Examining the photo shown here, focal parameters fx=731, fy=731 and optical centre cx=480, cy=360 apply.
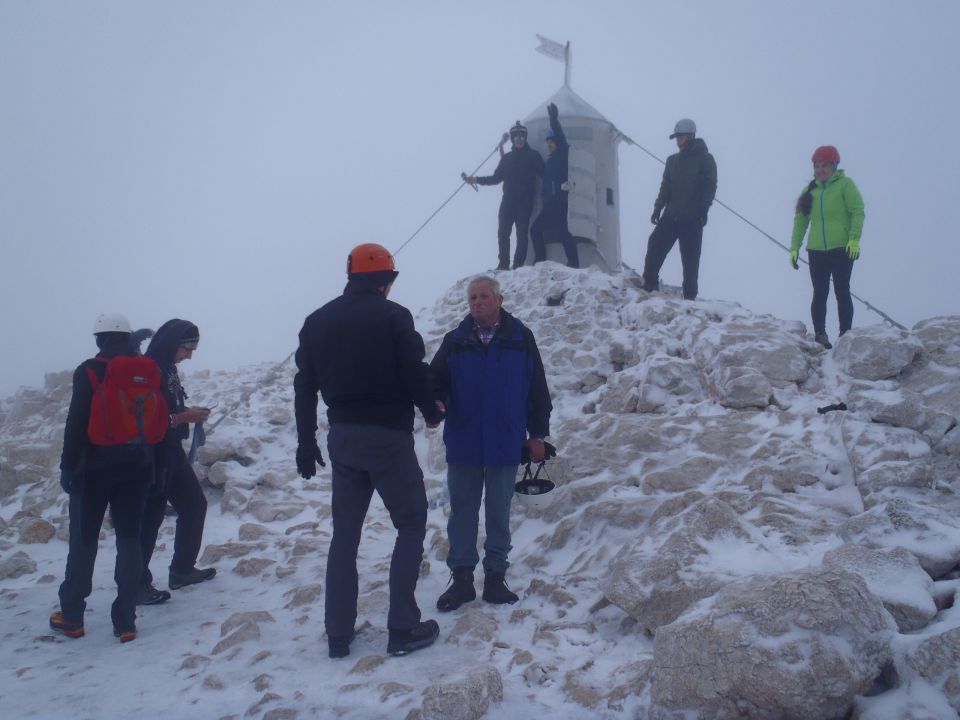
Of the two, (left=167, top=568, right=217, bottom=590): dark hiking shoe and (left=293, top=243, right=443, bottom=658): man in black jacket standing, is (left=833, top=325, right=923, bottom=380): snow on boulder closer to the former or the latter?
(left=293, top=243, right=443, bottom=658): man in black jacket standing

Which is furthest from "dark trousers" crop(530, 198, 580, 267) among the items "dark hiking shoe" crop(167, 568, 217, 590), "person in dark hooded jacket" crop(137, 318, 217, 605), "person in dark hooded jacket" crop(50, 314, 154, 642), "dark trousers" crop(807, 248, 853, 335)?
"person in dark hooded jacket" crop(50, 314, 154, 642)

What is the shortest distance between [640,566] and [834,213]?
5168 mm

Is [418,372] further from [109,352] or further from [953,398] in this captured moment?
[953,398]

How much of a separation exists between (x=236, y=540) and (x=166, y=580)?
944 mm

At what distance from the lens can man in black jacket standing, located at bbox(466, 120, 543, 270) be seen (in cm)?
1105

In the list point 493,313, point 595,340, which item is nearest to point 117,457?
point 493,313

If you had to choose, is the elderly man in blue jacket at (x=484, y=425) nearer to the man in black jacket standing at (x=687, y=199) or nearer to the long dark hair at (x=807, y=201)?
the long dark hair at (x=807, y=201)

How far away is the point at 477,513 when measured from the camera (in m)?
4.66

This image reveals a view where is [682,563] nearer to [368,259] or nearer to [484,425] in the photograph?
[484,425]

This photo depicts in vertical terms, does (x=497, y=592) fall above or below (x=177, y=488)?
below

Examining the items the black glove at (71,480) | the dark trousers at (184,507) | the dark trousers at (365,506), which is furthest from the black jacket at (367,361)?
the dark trousers at (184,507)

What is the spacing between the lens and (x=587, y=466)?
609 centimetres

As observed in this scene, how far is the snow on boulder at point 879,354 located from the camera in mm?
6375

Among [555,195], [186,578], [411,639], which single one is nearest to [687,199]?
[555,195]
